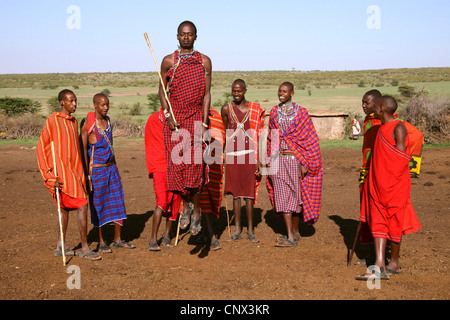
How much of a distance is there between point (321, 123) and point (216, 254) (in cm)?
1492

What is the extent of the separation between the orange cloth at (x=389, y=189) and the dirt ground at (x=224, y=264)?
1.96 ft

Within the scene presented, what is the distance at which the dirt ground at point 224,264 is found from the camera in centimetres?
483

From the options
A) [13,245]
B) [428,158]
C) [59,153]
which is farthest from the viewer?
[428,158]

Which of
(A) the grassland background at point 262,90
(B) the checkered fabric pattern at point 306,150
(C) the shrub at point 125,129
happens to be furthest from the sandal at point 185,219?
(A) the grassland background at point 262,90

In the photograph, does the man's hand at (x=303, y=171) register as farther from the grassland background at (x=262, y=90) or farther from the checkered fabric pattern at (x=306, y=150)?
the grassland background at (x=262, y=90)

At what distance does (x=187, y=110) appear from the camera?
5.36 meters

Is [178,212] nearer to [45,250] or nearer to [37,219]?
[45,250]

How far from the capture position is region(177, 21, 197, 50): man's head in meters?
5.32

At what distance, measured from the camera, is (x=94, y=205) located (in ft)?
20.2

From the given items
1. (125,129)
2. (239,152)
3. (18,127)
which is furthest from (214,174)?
(18,127)

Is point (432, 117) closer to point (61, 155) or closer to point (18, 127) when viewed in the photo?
point (61, 155)

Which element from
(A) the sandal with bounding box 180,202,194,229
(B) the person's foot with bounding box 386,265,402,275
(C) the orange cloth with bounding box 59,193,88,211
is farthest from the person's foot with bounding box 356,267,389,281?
(C) the orange cloth with bounding box 59,193,88,211
